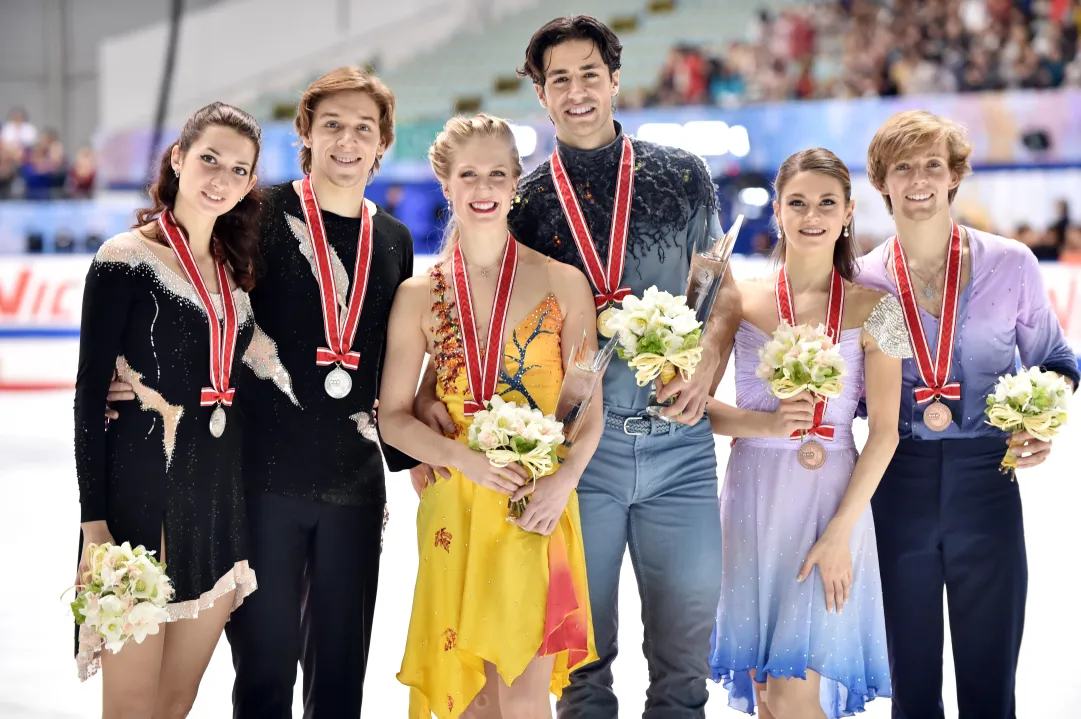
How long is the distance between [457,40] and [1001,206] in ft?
37.2

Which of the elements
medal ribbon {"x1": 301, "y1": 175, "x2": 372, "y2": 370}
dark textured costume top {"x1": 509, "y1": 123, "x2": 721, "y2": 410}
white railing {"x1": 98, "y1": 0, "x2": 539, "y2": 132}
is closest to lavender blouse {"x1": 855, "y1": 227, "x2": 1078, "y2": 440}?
dark textured costume top {"x1": 509, "y1": 123, "x2": 721, "y2": 410}

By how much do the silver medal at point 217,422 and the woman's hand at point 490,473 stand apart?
59 centimetres

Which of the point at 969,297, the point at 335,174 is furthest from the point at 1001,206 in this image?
the point at 335,174

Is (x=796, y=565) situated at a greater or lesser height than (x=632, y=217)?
lesser

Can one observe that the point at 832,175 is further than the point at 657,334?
Yes

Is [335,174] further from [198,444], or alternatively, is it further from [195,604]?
[195,604]

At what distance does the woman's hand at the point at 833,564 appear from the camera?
3.18 m

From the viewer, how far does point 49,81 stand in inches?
801

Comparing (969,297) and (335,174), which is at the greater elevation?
(335,174)

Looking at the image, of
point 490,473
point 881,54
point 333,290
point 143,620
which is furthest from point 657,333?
point 881,54

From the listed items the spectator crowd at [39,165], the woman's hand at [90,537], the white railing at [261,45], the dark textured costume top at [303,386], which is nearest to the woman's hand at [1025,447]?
the dark textured costume top at [303,386]

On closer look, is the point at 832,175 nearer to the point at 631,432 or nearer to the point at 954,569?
the point at 631,432

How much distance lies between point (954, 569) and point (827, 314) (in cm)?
78

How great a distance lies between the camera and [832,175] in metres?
3.26
